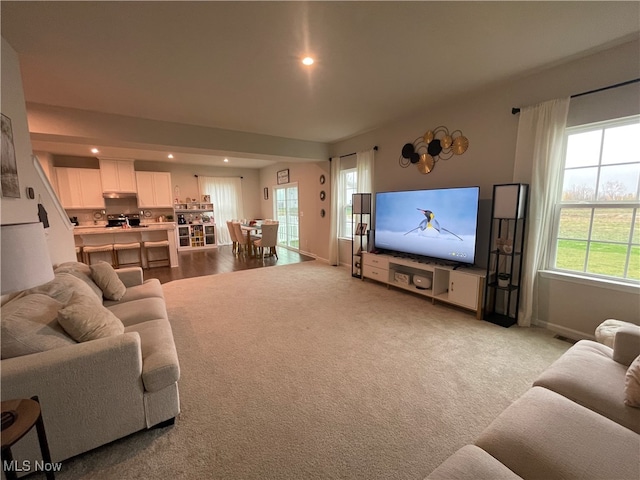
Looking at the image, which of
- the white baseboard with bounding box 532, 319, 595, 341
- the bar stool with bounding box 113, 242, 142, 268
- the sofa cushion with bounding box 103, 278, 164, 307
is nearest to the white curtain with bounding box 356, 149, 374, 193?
the white baseboard with bounding box 532, 319, 595, 341

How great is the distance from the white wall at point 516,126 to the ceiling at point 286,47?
0.19 metres

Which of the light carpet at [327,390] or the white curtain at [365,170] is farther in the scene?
the white curtain at [365,170]

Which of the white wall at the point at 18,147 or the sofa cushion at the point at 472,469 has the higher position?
the white wall at the point at 18,147

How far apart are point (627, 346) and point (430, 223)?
2242 millimetres

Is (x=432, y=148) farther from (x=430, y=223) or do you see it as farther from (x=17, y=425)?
(x=17, y=425)

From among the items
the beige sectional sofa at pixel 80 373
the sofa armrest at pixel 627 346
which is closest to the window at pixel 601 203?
the sofa armrest at pixel 627 346

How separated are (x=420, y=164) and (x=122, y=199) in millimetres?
7482

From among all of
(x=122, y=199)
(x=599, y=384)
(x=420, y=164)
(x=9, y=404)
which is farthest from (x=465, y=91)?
(x=122, y=199)

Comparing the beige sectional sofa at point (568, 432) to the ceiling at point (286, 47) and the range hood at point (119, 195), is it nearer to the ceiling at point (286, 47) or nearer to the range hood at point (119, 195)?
the ceiling at point (286, 47)

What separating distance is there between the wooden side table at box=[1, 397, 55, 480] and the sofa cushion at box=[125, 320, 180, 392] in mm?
468

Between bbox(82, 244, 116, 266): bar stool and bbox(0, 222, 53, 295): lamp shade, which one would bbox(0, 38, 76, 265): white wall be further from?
bbox(82, 244, 116, 266): bar stool

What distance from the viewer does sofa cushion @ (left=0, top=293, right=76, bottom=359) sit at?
1.36 meters

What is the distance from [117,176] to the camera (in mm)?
6805

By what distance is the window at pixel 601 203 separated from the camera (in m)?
2.34
